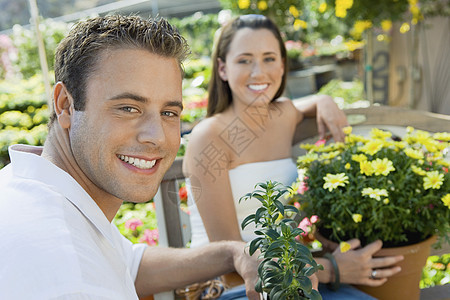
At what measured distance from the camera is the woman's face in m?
1.98

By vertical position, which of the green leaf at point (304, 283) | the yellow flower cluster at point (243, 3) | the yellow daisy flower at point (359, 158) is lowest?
the green leaf at point (304, 283)

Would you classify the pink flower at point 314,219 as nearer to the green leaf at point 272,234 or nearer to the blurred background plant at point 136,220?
the green leaf at point 272,234

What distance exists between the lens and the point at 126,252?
4.75ft

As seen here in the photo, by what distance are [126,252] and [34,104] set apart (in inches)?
234

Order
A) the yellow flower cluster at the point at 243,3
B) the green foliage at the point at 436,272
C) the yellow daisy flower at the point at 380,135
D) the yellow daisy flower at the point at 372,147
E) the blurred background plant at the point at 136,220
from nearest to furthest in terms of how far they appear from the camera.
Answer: the yellow daisy flower at the point at 372,147
the yellow daisy flower at the point at 380,135
the green foliage at the point at 436,272
the blurred background plant at the point at 136,220
the yellow flower cluster at the point at 243,3

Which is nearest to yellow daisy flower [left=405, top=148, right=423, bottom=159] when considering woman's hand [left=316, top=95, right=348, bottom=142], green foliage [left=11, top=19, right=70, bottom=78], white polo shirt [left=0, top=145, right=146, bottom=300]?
woman's hand [left=316, top=95, right=348, bottom=142]

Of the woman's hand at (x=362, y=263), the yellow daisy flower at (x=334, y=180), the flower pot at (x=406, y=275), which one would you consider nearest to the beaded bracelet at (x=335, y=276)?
the woman's hand at (x=362, y=263)

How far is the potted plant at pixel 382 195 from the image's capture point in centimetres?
128

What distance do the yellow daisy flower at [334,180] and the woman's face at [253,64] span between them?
2.65ft

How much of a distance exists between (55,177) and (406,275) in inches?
42.4

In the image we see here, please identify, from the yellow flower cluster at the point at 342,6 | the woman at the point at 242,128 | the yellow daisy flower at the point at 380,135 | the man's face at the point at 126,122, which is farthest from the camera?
the yellow flower cluster at the point at 342,6

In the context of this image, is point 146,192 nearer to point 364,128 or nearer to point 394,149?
point 394,149

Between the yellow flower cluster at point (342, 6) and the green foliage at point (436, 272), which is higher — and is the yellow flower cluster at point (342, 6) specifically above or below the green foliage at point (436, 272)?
above

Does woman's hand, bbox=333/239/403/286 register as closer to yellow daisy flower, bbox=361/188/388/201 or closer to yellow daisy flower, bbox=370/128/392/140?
yellow daisy flower, bbox=361/188/388/201
